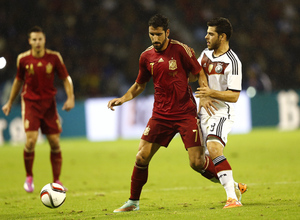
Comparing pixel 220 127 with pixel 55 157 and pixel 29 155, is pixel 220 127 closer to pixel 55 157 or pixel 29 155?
pixel 55 157

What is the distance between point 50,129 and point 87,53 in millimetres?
11576

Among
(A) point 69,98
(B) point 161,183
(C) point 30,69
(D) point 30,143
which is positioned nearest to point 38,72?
(C) point 30,69

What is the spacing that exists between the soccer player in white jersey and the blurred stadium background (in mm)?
11273

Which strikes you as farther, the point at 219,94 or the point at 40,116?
the point at 40,116

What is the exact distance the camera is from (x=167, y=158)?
12227 millimetres

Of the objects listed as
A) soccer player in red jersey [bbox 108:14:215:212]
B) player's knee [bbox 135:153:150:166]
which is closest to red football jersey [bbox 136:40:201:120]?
soccer player in red jersey [bbox 108:14:215:212]

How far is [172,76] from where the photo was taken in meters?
6.01

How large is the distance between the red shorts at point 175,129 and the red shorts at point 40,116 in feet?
8.74

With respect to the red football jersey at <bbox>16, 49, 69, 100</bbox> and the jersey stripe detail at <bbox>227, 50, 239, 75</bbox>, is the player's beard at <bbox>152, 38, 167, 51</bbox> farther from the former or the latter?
the red football jersey at <bbox>16, 49, 69, 100</bbox>

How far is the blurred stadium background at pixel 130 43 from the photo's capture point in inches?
711

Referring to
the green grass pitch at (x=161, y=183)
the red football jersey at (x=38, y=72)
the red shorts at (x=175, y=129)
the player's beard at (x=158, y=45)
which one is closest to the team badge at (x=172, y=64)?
the player's beard at (x=158, y=45)

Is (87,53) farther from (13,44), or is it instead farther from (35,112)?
(35,112)

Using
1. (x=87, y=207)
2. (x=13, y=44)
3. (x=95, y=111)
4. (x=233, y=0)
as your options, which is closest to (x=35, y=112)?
(x=87, y=207)

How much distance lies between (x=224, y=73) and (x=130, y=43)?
14.2 meters
